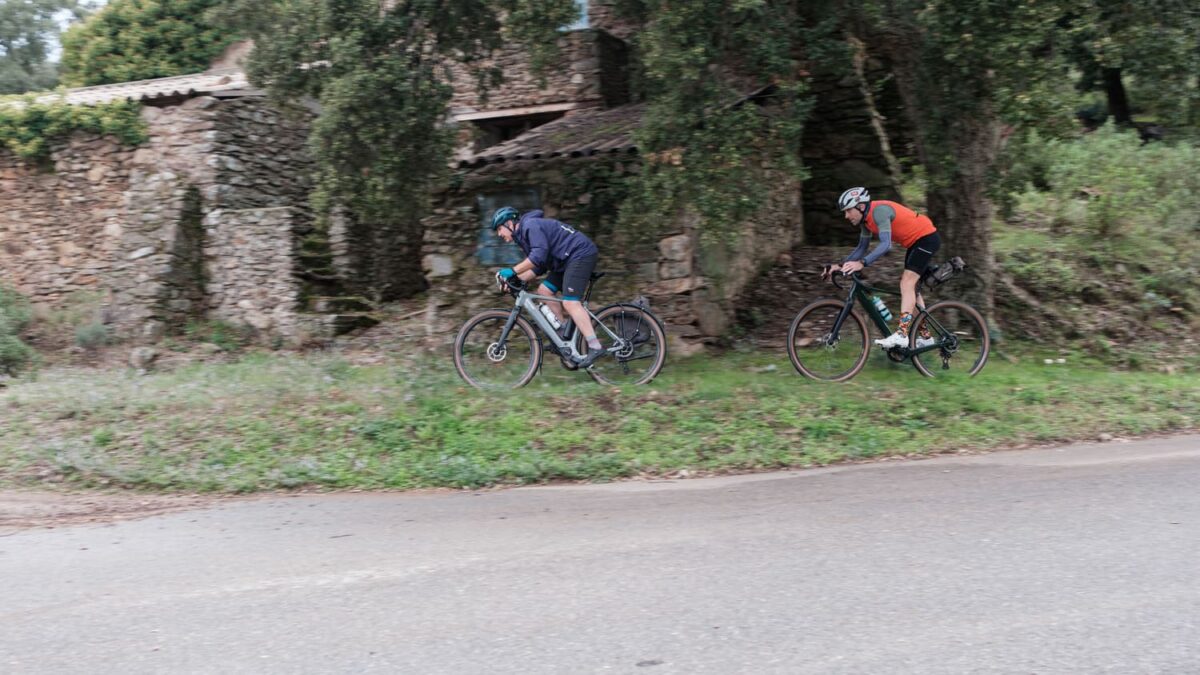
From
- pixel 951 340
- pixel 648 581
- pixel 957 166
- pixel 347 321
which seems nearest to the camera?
pixel 648 581

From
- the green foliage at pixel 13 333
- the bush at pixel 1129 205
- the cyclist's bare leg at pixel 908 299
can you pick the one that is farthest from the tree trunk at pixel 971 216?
the green foliage at pixel 13 333

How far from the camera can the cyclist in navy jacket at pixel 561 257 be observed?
8633 millimetres

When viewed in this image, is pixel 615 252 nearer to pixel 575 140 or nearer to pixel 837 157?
pixel 575 140

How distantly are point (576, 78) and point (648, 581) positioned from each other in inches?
465

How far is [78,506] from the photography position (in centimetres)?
629

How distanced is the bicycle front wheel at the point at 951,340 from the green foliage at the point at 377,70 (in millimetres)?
4896

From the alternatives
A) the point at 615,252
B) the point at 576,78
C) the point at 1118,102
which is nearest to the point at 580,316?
the point at 615,252

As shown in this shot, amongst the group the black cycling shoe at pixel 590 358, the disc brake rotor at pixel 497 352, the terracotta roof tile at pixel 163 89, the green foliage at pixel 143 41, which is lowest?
the black cycling shoe at pixel 590 358

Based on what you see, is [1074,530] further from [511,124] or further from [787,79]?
[511,124]

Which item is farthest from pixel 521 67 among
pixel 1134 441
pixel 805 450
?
pixel 1134 441

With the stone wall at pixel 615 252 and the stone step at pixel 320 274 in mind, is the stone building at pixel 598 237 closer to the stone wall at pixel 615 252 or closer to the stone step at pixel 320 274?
the stone wall at pixel 615 252

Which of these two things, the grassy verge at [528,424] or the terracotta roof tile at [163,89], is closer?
the grassy verge at [528,424]

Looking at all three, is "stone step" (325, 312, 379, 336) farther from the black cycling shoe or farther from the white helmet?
the white helmet

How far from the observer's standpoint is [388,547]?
199 inches
